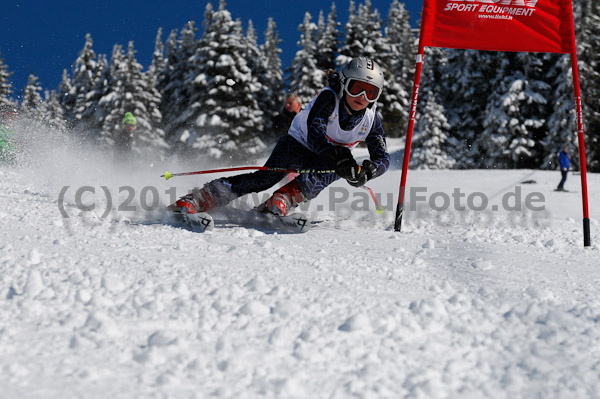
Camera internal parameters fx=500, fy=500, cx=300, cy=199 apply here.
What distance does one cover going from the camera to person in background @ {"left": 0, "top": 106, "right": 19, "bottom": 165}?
406 inches

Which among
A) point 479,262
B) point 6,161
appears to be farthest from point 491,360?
point 6,161

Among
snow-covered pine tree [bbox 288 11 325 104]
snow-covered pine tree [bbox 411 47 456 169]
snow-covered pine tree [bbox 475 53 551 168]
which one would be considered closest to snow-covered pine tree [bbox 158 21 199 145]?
snow-covered pine tree [bbox 288 11 325 104]

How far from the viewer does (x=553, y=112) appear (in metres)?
27.8

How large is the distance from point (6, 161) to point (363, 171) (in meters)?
8.73

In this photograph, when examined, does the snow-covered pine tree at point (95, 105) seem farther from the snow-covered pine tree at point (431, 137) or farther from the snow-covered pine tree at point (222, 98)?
the snow-covered pine tree at point (431, 137)

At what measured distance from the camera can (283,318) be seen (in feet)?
6.43

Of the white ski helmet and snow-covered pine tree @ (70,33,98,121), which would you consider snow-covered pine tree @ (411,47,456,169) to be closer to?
the white ski helmet

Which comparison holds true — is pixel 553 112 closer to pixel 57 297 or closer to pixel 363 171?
pixel 363 171

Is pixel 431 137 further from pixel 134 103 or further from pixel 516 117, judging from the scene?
pixel 134 103

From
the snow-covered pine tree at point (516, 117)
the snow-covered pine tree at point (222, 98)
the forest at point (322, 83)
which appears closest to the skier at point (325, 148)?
the forest at point (322, 83)

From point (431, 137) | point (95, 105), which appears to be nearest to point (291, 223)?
point (431, 137)

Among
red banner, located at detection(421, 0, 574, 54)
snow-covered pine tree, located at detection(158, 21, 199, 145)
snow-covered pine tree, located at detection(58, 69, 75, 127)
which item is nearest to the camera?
red banner, located at detection(421, 0, 574, 54)

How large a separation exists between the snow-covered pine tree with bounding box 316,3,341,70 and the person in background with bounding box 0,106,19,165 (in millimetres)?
28910

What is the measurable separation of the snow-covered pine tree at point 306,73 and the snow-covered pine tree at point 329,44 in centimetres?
56
